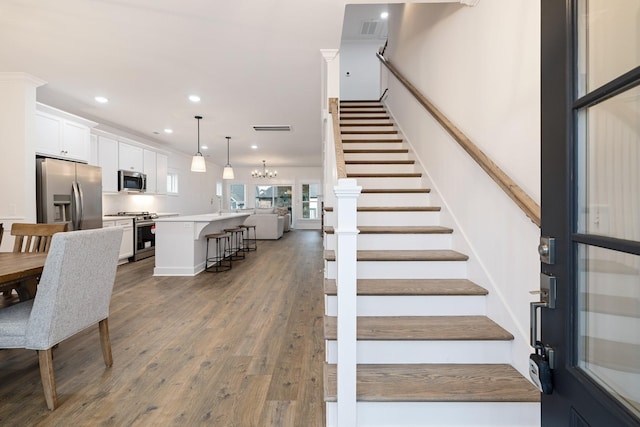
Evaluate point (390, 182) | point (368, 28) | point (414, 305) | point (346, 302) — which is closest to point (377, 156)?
point (390, 182)

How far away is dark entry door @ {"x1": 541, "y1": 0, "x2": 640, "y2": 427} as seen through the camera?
26.1 inches

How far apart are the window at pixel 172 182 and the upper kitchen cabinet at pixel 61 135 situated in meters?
3.66

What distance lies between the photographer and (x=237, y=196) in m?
13.8

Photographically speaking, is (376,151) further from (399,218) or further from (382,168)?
(399,218)

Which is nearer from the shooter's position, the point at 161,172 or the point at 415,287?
the point at 415,287

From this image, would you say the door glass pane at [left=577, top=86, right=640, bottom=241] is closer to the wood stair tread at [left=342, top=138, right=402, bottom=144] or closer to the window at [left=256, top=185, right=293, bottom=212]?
the wood stair tread at [left=342, top=138, right=402, bottom=144]

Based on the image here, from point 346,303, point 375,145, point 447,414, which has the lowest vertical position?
point 447,414

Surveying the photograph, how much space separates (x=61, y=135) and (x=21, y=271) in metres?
3.72

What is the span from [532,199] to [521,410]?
1.03 meters

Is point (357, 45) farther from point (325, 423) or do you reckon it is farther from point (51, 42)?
point (325, 423)

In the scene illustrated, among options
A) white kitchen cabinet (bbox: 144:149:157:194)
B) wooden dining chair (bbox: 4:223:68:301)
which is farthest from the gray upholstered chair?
white kitchen cabinet (bbox: 144:149:157:194)

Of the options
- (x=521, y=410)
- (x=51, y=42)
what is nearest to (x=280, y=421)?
(x=521, y=410)

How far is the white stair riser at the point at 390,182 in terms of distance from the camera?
11.2ft

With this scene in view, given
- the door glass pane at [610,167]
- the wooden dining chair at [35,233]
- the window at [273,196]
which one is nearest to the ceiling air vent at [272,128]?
the wooden dining chair at [35,233]
